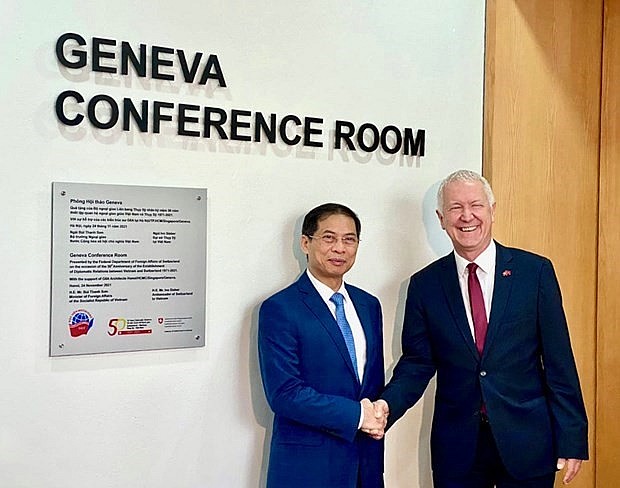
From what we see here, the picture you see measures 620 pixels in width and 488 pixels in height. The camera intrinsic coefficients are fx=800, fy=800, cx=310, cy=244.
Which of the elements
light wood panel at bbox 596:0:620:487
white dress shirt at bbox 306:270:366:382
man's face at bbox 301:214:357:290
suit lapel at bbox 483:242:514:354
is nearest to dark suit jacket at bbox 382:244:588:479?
suit lapel at bbox 483:242:514:354

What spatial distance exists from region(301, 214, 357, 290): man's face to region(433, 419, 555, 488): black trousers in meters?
0.71

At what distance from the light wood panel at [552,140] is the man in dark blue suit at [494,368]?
649mm

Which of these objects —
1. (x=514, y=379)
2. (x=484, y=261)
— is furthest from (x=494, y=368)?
(x=484, y=261)

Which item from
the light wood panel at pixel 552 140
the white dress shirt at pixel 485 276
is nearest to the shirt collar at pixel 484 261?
the white dress shirt at pixel 485 276

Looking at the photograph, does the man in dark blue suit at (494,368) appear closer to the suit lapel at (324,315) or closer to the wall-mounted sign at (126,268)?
the suit lapel at (324,315)

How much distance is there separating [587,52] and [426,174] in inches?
41.7

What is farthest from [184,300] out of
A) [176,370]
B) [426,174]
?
[426,174]

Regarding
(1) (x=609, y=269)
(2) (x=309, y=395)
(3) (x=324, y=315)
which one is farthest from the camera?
(1) (x=609, y=269)

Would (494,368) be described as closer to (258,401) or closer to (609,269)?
(258,401)

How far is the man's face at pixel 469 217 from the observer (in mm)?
2703

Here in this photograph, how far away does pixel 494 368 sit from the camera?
265 centimetres

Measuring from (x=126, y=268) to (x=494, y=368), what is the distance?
124 centimetres

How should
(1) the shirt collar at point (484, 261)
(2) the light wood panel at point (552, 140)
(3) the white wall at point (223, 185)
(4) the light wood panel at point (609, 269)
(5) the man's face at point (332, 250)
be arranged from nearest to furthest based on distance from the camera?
(3) the white wall at point (223, 185)
(5) the man's face at point (332, 250)
(1) the shirt collar at point (484, 261)
(2) the light wood panel at point (552, 140)
(4) the light wood panel at point (609, 269)

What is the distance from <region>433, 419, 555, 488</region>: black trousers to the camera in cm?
268
